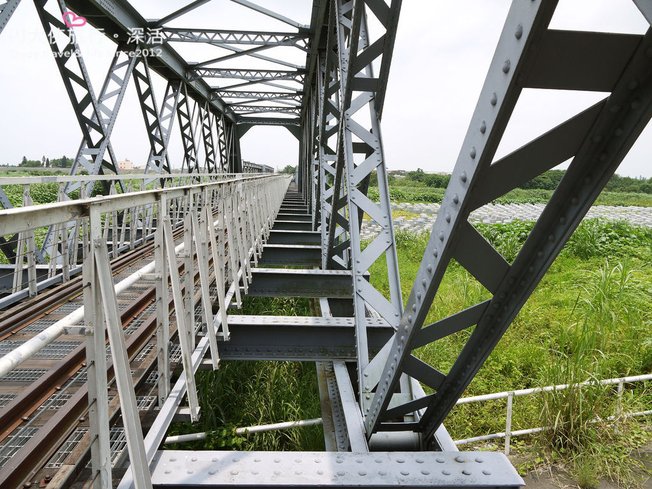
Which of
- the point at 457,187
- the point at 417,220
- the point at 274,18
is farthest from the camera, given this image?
the point at 417,220

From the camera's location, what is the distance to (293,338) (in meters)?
3.97

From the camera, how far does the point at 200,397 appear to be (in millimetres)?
6031

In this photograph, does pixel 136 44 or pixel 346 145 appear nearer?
pixel 346 145

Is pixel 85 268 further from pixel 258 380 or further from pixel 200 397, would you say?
pixel 258 380

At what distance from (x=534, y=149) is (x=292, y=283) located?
4.23m

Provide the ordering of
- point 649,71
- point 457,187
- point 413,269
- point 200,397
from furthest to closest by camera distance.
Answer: point 413,269
point 200,397
point 457,187
point 649,71

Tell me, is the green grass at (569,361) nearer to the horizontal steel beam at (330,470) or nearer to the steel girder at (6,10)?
the horizontal steel beam at (330,470)

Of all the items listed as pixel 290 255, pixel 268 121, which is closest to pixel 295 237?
pixel 290 255

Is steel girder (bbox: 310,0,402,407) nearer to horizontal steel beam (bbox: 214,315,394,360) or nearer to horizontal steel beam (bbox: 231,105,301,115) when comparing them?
horizontal steel beam (bbox: 214,315,394,360)

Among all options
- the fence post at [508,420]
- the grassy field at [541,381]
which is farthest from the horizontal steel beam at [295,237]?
the fence post at [508,420]

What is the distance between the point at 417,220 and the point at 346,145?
2471 centimetres

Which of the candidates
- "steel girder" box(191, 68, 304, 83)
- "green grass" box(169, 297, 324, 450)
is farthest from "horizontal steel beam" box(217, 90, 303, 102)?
"green grass" box(169, 297, 324, 450)

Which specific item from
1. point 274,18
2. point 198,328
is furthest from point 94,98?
point 198,328

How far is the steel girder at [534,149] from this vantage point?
1301mm
